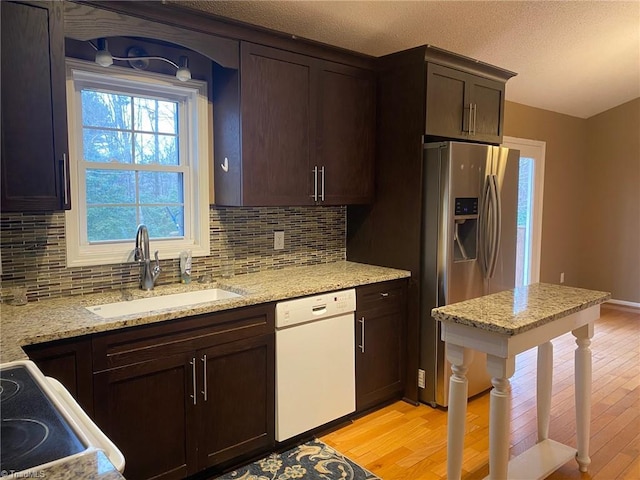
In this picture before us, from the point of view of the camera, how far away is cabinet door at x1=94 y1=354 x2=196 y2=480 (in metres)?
1.96

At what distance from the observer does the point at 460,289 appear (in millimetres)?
3062

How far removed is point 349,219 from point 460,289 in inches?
38.1

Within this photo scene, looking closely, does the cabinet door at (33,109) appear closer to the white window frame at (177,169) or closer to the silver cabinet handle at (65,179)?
the silver cabinet handle at (65,179)

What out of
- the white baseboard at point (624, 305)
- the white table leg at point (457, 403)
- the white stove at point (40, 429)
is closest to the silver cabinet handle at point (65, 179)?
the white stove at point (40, 429)

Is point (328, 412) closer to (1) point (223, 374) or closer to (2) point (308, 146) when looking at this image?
(1) point (223, 374)

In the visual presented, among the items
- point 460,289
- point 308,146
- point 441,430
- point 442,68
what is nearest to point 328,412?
point 441,430

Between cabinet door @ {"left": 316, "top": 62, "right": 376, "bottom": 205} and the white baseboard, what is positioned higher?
cabinet door @ {"left": 316, "top": 62, "right": 376, "bottom": 205}

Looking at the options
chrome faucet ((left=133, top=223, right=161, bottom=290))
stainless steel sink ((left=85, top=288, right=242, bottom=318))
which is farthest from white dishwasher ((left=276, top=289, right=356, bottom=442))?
chrome faucet ((left=133, top=223, right=161, bottom=290))

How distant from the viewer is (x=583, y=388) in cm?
236

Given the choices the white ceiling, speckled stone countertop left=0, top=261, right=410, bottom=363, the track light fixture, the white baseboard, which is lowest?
the white baseboard

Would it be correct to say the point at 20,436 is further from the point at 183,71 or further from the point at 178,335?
the point at 183,71

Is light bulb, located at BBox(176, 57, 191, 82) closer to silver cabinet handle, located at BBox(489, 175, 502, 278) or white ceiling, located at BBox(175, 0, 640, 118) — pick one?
white ceiling, located at BBox(175, 0, 640, 118)

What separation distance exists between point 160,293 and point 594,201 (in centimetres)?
553

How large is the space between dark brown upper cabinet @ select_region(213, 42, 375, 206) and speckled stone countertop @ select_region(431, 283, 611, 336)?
118 centimetres
